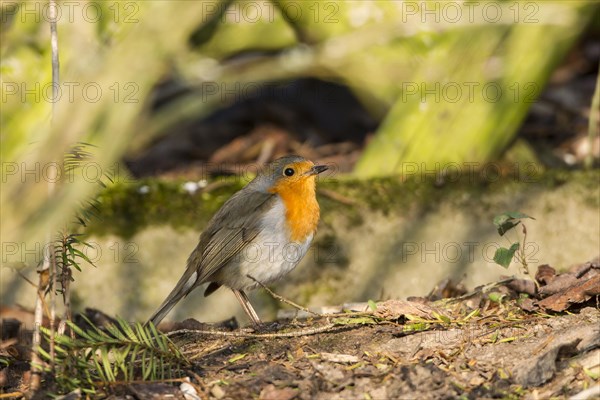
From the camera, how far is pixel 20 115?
593 cm

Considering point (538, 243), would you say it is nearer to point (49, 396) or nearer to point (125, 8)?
point (125, 8)

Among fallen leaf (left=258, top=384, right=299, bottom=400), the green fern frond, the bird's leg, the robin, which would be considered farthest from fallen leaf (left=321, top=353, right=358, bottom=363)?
the bird's leg

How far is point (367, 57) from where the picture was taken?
22.1ft

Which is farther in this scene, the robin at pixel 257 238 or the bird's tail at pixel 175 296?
the robin at pixel 257 238

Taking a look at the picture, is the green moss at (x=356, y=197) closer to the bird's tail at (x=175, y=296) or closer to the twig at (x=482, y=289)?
the bird's tail at (x=175, y=296)

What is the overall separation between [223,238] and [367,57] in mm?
2355

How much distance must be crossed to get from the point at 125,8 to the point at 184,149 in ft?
8.07

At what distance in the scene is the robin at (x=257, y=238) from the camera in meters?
4.90

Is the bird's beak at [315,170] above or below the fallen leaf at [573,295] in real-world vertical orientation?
above

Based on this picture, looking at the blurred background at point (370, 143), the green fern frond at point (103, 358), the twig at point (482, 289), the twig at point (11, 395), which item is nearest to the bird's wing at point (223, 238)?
the blurred background at point (370, 143)

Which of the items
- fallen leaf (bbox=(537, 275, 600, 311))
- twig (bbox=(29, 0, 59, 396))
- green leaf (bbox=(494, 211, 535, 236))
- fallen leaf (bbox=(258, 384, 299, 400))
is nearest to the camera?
twig (bbox=(29, 0, 59, 396))

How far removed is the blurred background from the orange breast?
0.54 m

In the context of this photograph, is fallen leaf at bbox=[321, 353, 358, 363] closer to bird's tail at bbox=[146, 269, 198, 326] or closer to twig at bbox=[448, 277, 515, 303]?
twig at bbox=[448, 277, 515, 303]

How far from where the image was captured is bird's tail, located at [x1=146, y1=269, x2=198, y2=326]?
188 inches
